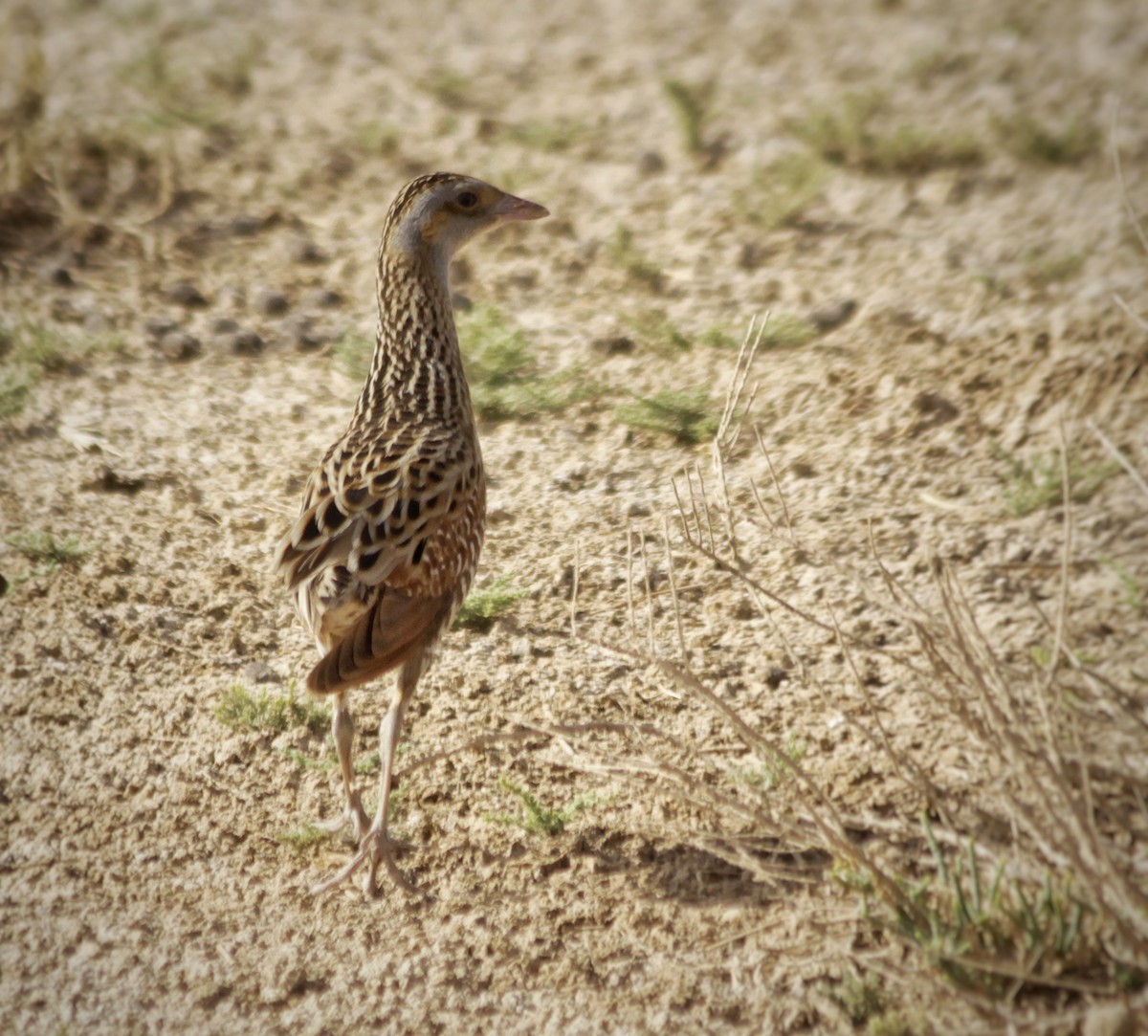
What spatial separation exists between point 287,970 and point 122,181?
18.1 ft

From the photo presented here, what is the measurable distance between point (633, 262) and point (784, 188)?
1.12m

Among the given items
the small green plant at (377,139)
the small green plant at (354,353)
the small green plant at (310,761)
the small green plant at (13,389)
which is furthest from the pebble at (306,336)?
the small green plant at (310,761)

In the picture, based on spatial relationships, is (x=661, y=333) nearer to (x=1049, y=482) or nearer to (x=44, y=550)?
(x=1049, y=482)

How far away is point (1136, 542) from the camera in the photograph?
4.55 m

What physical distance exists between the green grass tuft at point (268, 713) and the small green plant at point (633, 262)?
3.13m

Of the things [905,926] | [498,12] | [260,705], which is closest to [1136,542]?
[905,926]

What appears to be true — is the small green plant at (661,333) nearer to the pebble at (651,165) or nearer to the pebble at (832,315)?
the pebble at (832,315)

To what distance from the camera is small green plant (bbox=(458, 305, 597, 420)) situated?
602 cm

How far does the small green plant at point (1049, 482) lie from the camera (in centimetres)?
475

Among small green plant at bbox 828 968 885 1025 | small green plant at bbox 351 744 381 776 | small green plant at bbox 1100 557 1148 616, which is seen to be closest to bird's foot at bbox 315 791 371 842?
small green plant at bbox 351 744 381 776

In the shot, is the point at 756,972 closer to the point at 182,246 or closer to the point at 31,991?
the point at 31,991

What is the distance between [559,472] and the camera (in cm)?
568

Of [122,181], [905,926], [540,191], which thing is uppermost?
[905,926]

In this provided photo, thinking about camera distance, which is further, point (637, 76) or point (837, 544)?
point (637, 76)
